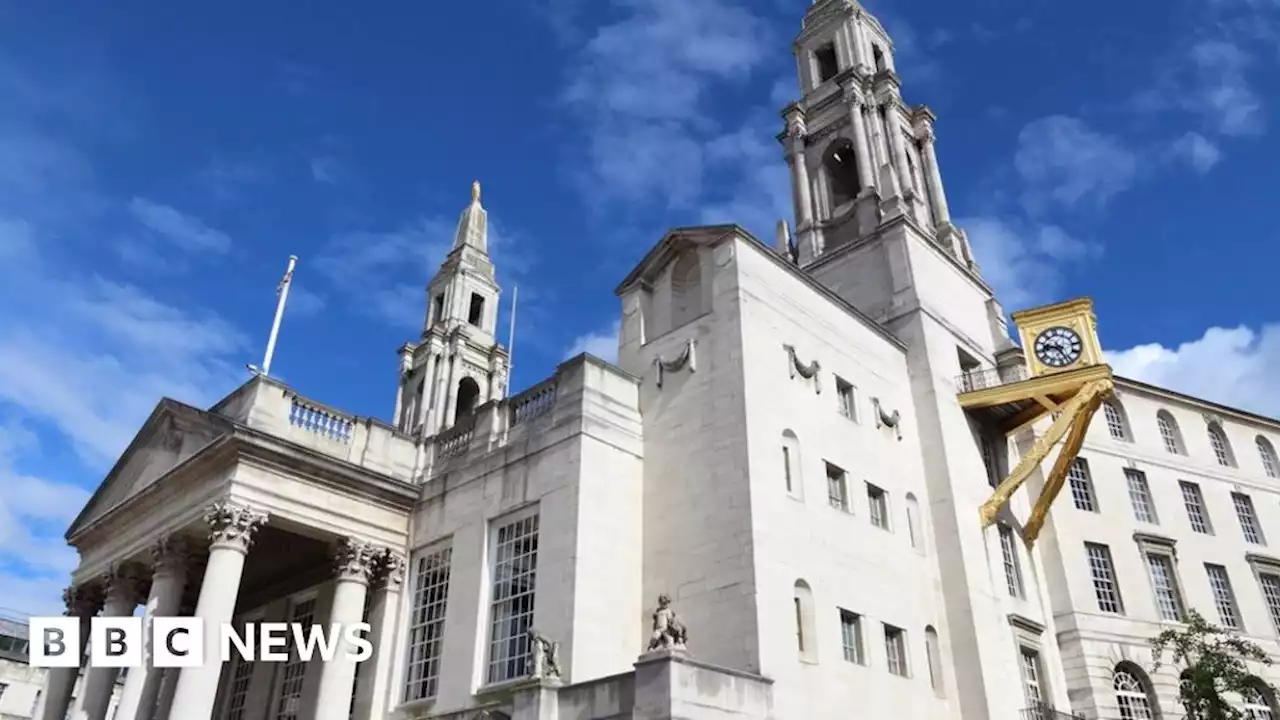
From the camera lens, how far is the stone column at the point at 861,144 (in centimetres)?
3509

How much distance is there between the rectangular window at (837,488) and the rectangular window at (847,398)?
2096mm

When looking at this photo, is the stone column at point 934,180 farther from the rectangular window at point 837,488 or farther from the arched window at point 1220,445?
the rectangular window at point 837,488

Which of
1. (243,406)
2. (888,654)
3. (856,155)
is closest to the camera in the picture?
(888,654)

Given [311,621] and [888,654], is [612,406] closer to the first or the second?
[888,654]

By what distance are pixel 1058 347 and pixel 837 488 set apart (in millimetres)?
9734

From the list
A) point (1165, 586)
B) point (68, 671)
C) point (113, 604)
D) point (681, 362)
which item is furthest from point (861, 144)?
point (68, 671)

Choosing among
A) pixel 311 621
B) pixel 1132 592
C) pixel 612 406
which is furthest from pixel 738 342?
pixel 1132 592

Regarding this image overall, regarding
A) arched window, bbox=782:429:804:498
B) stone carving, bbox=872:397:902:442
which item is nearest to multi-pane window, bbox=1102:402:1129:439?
stone carving, bbox=872:397:902:442

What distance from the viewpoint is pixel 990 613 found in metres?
24.7

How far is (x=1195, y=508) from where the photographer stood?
33875 millimetres

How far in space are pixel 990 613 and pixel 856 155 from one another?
60.9ft

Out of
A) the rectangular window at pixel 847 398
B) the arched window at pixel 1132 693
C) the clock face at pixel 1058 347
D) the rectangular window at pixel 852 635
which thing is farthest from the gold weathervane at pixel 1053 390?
the rectangular window at pixel 852 635

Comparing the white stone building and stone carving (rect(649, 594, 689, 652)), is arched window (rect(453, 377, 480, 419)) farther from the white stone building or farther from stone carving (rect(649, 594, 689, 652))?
stone carving (rect(649, 594, 689, 652))

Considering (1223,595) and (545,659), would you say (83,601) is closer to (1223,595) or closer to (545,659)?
(545,659)
